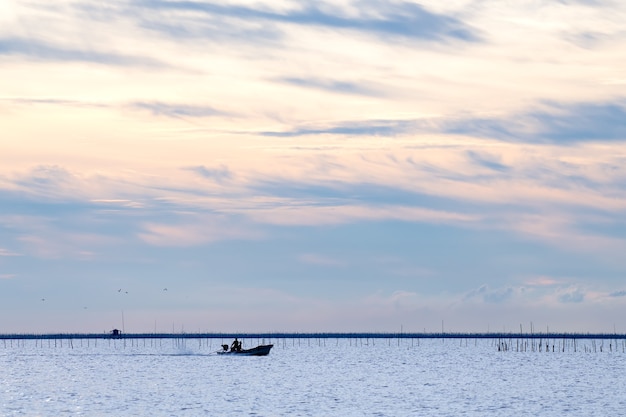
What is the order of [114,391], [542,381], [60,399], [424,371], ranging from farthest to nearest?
[424,371] < [542,381] < [114,391] < [60,399]

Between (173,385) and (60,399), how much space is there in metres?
21.6

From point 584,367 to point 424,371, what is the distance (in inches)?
1267

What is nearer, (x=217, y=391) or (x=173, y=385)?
(x=217, y=391)

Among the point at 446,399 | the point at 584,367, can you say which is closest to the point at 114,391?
the point at 446,399

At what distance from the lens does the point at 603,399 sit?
10281 centimetres

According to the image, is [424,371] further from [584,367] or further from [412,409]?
[412,409]

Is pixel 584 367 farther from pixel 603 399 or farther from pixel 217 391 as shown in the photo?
pixel 217 391

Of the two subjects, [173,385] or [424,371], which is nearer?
[173,385]

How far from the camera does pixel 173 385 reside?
388 ft

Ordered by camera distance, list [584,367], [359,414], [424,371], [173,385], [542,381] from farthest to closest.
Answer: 1. [584,367]
2. [424,371]
3. [542,381]
4. [173,385]
5. [359,414]

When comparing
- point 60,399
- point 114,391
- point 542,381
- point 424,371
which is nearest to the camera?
point 60,399

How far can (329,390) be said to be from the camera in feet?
365

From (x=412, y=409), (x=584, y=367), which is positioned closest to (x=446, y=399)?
(x=412, y=409)

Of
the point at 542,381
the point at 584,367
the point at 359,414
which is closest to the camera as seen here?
the point at 359,414
